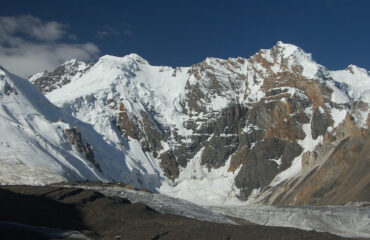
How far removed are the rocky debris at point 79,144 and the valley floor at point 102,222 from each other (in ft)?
365

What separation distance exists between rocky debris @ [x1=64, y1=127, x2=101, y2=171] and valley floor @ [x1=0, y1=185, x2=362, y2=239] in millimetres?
111385

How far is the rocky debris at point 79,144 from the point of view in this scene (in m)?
165

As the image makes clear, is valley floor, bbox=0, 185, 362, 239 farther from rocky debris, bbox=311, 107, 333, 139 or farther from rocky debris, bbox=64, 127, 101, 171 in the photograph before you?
rocky debris, bbox=311, 107, 333, 139

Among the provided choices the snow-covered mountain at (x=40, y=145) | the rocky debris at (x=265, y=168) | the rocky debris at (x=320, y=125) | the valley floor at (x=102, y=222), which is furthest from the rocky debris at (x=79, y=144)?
the valley floor at (x=102, y=222)

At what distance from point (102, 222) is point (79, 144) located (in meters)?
125

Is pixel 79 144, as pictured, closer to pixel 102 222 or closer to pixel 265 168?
pixel 265 168

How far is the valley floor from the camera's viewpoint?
39000 mm

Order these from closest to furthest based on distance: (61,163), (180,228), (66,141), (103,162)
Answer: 1. (180,228)
2. (61,163)
3. (66,141)
4. (103,162)

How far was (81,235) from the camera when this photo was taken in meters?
37.6

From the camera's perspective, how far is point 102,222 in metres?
46.1

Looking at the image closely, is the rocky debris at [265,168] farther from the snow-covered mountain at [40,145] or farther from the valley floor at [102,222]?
the valley floor at [102,222]

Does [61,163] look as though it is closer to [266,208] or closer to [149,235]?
[266,208]

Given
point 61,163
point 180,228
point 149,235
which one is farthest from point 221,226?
point 61,163

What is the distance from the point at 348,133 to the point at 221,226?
425 feet
